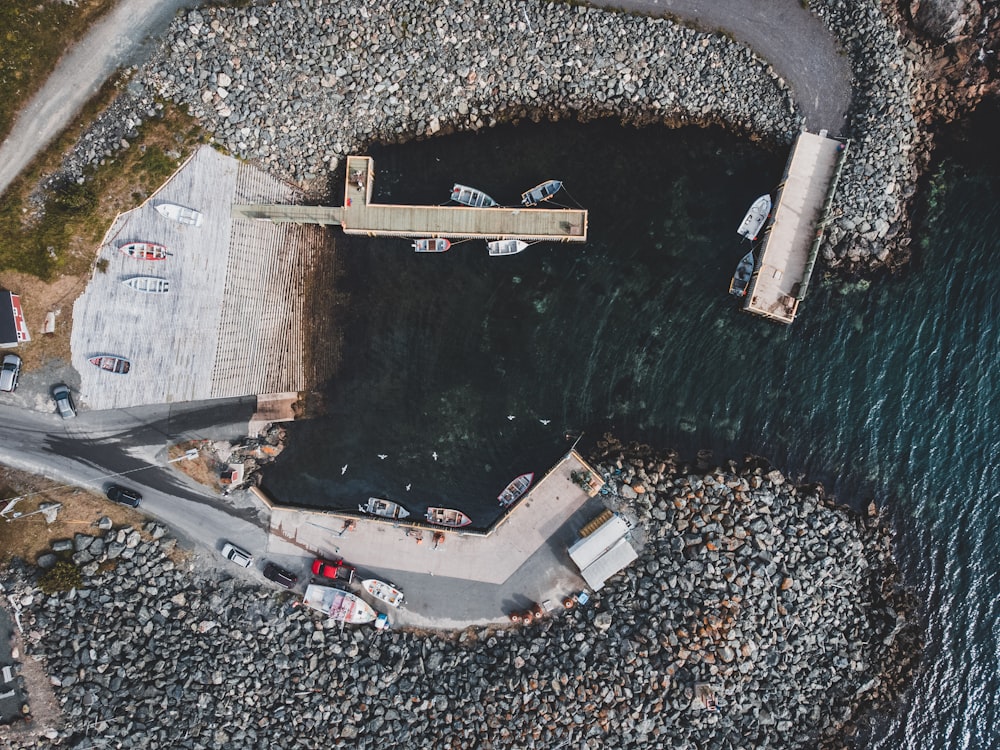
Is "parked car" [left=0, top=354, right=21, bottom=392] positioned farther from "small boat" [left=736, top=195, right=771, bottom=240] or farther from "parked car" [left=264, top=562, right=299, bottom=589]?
"small boat" [left=736, top=195, right=771, bottom=240]

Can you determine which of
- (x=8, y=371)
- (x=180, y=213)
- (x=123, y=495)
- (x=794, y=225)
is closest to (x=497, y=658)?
(x=123, y=495)

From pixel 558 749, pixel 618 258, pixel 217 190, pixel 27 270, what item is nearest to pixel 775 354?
pixel 618 258

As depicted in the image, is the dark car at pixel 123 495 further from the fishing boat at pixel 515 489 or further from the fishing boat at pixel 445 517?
the fishing boat at pixel 515 489

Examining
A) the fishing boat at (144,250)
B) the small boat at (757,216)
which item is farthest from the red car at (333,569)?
the small boat at (757,216)

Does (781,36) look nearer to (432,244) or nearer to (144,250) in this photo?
(432,244)

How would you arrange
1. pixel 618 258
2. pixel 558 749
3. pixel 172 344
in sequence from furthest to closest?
pixel 618 258 → pixel 172 344 → pixel 558 749

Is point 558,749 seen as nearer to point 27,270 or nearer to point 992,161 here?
point 27,270
